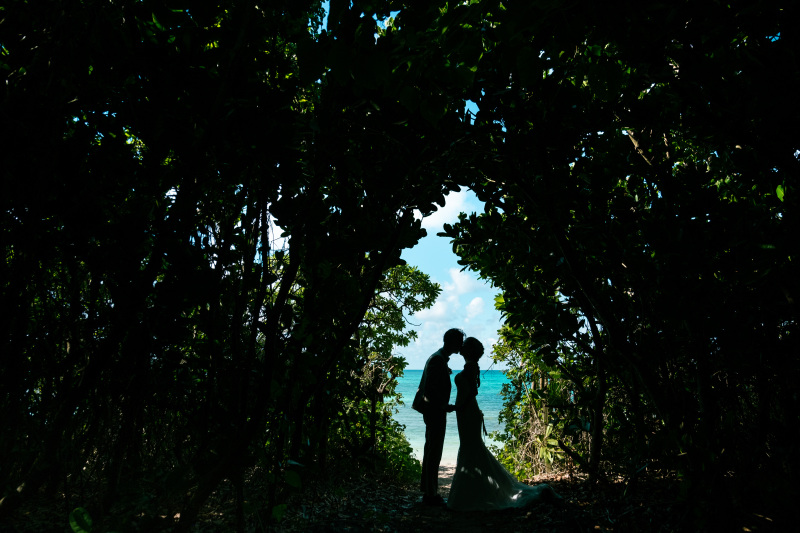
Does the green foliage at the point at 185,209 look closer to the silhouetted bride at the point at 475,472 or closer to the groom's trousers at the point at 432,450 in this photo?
the groom's trousers at the point at 432,450

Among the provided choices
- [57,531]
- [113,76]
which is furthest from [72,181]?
[57,531]

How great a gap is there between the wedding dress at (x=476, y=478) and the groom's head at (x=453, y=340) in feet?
1.18

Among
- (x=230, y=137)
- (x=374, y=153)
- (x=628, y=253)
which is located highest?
(x=374, y=153)

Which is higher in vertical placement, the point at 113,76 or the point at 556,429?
the point at 113,76

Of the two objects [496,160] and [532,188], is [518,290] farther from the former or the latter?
[496,160]

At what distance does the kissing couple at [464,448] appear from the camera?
535cm

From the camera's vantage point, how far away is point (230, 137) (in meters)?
2.12

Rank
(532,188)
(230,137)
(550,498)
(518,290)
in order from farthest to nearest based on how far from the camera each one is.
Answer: (550,498)
(518,290)
(532,188)
(230,137)

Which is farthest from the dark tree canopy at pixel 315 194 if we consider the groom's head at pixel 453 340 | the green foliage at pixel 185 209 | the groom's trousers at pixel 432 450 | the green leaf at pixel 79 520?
the groom's head at pixel 453 340

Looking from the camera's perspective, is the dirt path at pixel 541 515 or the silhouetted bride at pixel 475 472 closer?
the dirt path at pixel 541 515

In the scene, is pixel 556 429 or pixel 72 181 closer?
pixel 72 181

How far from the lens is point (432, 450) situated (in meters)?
5.70

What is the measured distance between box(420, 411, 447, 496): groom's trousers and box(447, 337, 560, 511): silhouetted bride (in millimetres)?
256

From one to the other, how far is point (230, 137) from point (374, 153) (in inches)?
41.4
